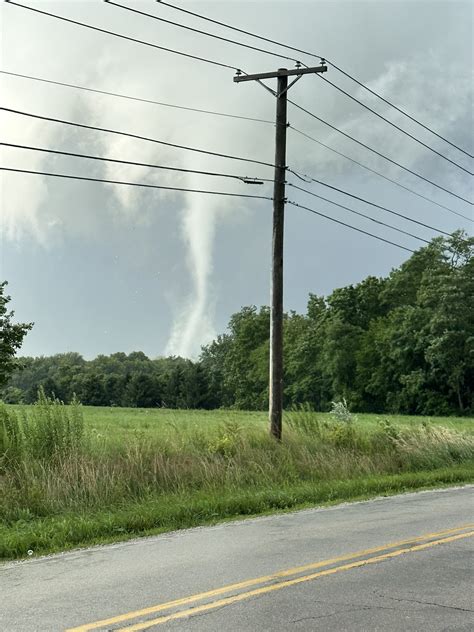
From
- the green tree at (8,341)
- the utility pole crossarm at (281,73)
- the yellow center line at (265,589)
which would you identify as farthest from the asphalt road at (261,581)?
the green tree at (8,341)

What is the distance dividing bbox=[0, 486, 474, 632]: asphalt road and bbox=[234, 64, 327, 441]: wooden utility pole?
7258 mm

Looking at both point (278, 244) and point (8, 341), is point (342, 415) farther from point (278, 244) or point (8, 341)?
point (8, 341)

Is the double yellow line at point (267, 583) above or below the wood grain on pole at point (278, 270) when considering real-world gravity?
below

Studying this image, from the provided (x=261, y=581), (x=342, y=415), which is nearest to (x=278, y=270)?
(x=342, y=415)

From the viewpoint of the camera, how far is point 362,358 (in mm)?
80250

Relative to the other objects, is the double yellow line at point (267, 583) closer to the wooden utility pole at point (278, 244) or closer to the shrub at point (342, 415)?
the wooden utility pole at point (278, 244)

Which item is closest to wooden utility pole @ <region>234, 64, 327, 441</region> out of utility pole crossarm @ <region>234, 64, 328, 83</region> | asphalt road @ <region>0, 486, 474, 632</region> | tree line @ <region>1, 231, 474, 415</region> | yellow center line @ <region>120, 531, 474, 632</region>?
utility pole crossarm @ <region>234, 64, 328, 83</region>

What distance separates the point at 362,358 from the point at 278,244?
63.8 m

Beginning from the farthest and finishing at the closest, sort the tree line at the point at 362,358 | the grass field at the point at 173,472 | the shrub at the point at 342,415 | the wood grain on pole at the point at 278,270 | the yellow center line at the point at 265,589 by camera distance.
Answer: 1. the tree line at the point at 362,358
2. the shrub at the point at 342,415
3. the wood grain on pole at the point at 278,270
4. the grass field at the point at 173,472
5. the yellow center line at the point at 265,589

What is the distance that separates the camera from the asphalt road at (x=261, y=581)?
570 centimetres

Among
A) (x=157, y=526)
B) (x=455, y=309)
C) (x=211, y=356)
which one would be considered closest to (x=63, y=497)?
(x=157, y=526)

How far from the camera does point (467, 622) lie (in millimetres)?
5598

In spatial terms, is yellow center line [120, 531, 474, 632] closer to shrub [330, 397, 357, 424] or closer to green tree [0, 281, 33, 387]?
shrub [330, 397, 357, 424]

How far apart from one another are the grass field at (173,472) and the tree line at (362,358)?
25.6m
